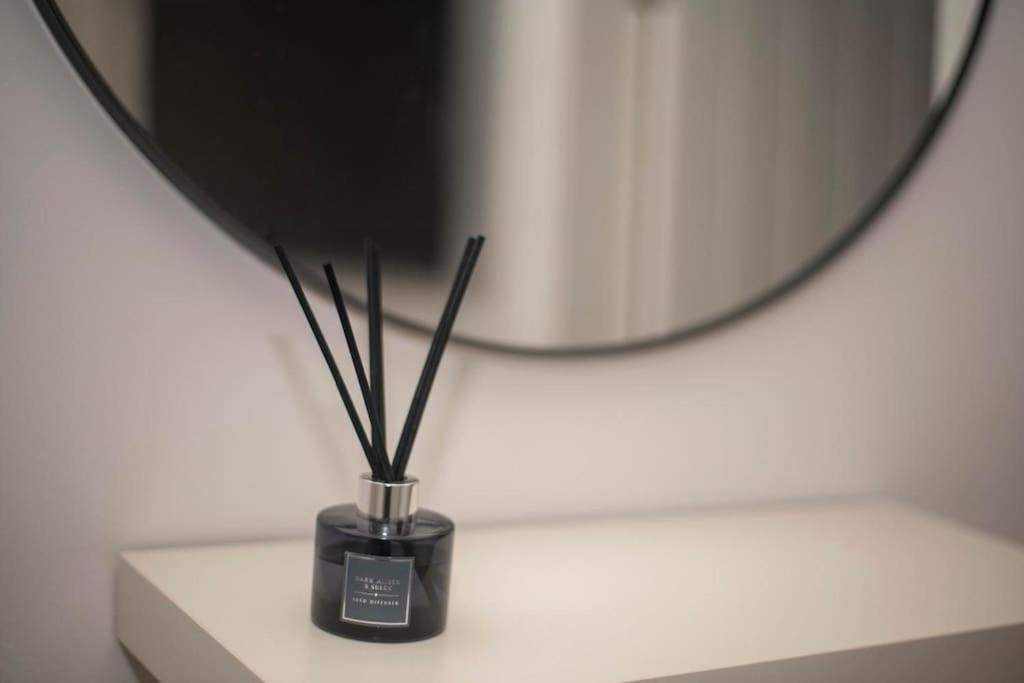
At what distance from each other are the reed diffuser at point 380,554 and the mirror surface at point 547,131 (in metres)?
0.16

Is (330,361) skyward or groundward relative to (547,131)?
groundward

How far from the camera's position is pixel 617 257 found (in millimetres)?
908

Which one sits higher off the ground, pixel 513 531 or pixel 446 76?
pixel 446 76

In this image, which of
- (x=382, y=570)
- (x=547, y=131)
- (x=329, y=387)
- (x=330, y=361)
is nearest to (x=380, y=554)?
(x=382, y=570)

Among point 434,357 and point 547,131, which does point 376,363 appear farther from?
point 547,131

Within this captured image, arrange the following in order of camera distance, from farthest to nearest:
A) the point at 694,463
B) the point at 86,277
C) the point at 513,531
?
the point at 694,463, the point at 513,531, the point at 86,277

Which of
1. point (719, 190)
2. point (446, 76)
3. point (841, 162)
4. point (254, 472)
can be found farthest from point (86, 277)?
point (841, 162)

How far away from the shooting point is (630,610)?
0.71 metres

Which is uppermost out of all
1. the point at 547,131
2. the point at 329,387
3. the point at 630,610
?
the point at 547,131

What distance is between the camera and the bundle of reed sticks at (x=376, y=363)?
2.11 ft

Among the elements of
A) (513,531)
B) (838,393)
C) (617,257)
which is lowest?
(513,531)

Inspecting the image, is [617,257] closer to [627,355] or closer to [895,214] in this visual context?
[627,355]

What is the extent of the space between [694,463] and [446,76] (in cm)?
42

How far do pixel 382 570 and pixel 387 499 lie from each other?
43 mm
